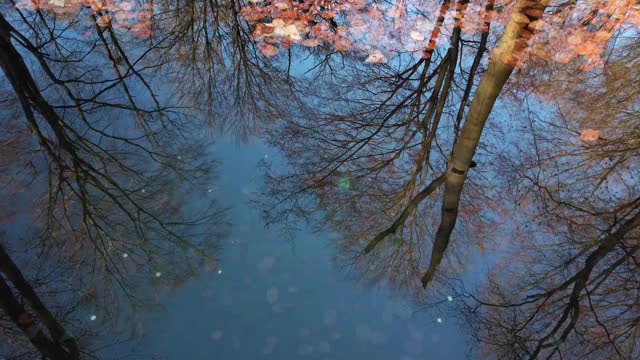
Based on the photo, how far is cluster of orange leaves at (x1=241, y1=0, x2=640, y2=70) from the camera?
4402mm

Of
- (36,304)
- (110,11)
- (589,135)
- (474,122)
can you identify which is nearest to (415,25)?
(474,122)

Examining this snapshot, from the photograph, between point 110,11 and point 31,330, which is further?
point 110,11

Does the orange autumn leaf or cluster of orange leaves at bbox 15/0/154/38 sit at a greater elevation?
the orange autumn leaf

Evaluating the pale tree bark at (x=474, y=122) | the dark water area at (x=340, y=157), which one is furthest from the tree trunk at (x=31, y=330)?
the pale tree bark at (x=474, y=122)

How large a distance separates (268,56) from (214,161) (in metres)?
1.58

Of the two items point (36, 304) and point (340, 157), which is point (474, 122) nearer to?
point (340, 157)

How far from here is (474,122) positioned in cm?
349

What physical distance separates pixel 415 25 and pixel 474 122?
179 centimetres

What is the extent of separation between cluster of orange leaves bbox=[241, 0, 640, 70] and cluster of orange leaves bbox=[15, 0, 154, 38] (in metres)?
1.11

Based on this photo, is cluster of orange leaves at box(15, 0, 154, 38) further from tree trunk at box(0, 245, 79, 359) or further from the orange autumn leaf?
the orange autumn leaf

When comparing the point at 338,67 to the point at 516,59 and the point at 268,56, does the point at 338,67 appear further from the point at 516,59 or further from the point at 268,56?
the point at 516,59

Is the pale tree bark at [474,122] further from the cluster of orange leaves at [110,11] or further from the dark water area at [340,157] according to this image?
the cluster of orange leaves at [110,11]

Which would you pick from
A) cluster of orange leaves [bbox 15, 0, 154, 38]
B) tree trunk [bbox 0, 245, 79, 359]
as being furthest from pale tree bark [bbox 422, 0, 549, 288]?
cluster of orange leaves [bbox 15, 0, 154, 38]

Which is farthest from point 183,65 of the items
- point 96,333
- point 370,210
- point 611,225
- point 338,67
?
point 611,225
